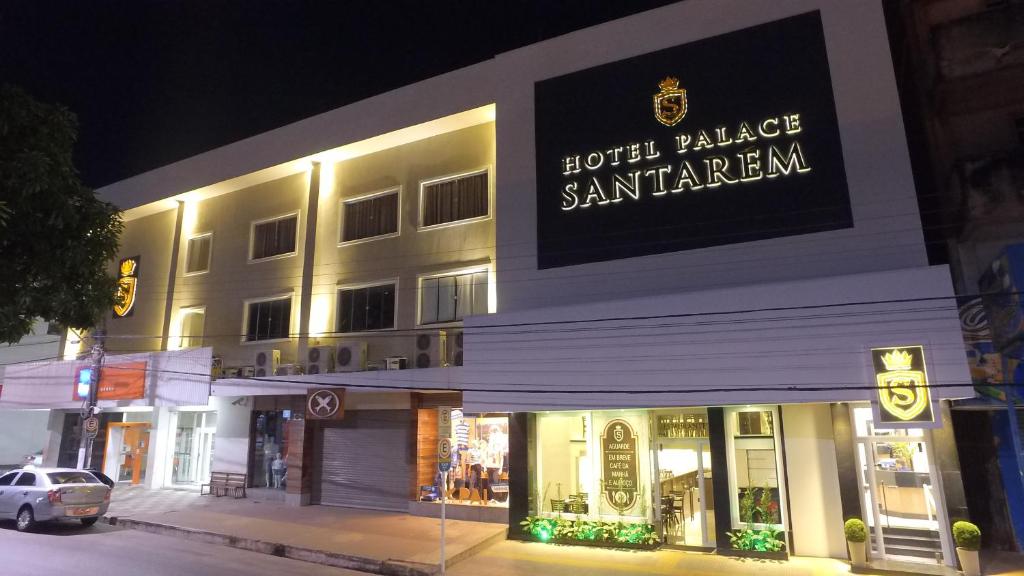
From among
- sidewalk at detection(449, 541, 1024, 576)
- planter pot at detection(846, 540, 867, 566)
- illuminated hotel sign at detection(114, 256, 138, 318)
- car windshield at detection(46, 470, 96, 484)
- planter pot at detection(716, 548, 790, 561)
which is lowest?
sidewalk at detection(449, 541, 1024, 576)

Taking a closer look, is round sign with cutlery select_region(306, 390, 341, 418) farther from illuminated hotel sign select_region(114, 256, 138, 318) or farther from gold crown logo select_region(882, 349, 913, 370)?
gold crown logo select_region(882, 349, 913, 370)

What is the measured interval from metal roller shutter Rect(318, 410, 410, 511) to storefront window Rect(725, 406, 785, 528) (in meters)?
9.72

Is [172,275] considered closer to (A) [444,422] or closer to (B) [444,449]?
(A) [444,422]

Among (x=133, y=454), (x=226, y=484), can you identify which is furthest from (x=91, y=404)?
(x=133, y=454)

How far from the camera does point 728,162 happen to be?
52.0 ft

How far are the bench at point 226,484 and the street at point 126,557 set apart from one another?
5.41 metres

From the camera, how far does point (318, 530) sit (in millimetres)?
16641

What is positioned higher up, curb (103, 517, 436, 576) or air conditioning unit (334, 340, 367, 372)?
air conditioning unit (334, 340, 367, 372)

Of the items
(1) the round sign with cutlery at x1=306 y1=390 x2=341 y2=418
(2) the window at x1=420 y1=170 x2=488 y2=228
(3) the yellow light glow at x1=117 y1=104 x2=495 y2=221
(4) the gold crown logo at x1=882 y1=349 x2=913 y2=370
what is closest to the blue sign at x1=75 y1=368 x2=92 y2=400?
(3) the yellow light glow at x1=117 y1=104 x2=495 y2=221

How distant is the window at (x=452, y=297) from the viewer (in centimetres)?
1933

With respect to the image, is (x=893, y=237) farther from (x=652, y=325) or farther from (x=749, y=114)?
(x=652, y=325)

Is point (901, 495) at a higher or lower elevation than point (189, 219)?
lower

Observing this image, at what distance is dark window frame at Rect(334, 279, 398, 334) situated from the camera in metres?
20.8

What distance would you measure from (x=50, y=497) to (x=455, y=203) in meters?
13.6
